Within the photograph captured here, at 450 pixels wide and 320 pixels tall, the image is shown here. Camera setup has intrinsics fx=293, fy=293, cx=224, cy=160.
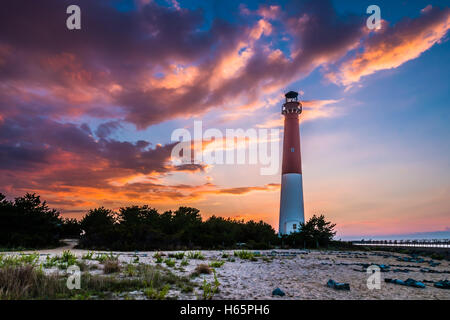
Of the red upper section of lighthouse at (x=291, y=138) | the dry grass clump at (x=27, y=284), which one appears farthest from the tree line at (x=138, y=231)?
the dry grass clump at (x=27, y=284)

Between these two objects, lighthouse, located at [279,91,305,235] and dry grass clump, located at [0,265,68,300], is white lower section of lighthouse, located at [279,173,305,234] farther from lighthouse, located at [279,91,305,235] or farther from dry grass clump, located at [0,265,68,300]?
dry grass clump, located at [0,265,68,300]

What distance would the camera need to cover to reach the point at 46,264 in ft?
38.6

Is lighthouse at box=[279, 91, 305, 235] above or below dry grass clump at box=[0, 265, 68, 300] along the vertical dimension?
above

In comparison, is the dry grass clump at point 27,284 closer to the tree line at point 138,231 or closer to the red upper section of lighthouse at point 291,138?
the tree line at point 138,231

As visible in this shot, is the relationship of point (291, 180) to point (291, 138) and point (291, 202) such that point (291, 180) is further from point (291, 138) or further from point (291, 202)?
point (291, 138)

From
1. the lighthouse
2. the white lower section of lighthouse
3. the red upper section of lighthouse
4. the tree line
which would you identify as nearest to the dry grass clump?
the tree line

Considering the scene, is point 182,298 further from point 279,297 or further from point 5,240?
point 5,240

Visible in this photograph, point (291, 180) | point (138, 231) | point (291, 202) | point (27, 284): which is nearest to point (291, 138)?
point (291, 180)

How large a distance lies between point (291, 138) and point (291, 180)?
627 cm

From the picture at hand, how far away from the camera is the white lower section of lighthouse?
134 feet

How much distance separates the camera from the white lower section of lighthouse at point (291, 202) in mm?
40969

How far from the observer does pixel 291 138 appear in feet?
141

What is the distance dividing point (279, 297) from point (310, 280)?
3589 millimetres

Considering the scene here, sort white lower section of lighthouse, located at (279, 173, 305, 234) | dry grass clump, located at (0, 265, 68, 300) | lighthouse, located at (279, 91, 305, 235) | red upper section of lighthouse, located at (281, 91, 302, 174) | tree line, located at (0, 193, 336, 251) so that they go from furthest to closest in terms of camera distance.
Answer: red upper section of lighthouse, located at (281, 91, 302, 174), lighthouse, located at (279, 91, 305, 235), white lower section of lighthouse, located at (279, 173, 305, 234), tree line, located at (0, 193, 336, 251), dry grass clump, located at (0, 265, 68, 300)
